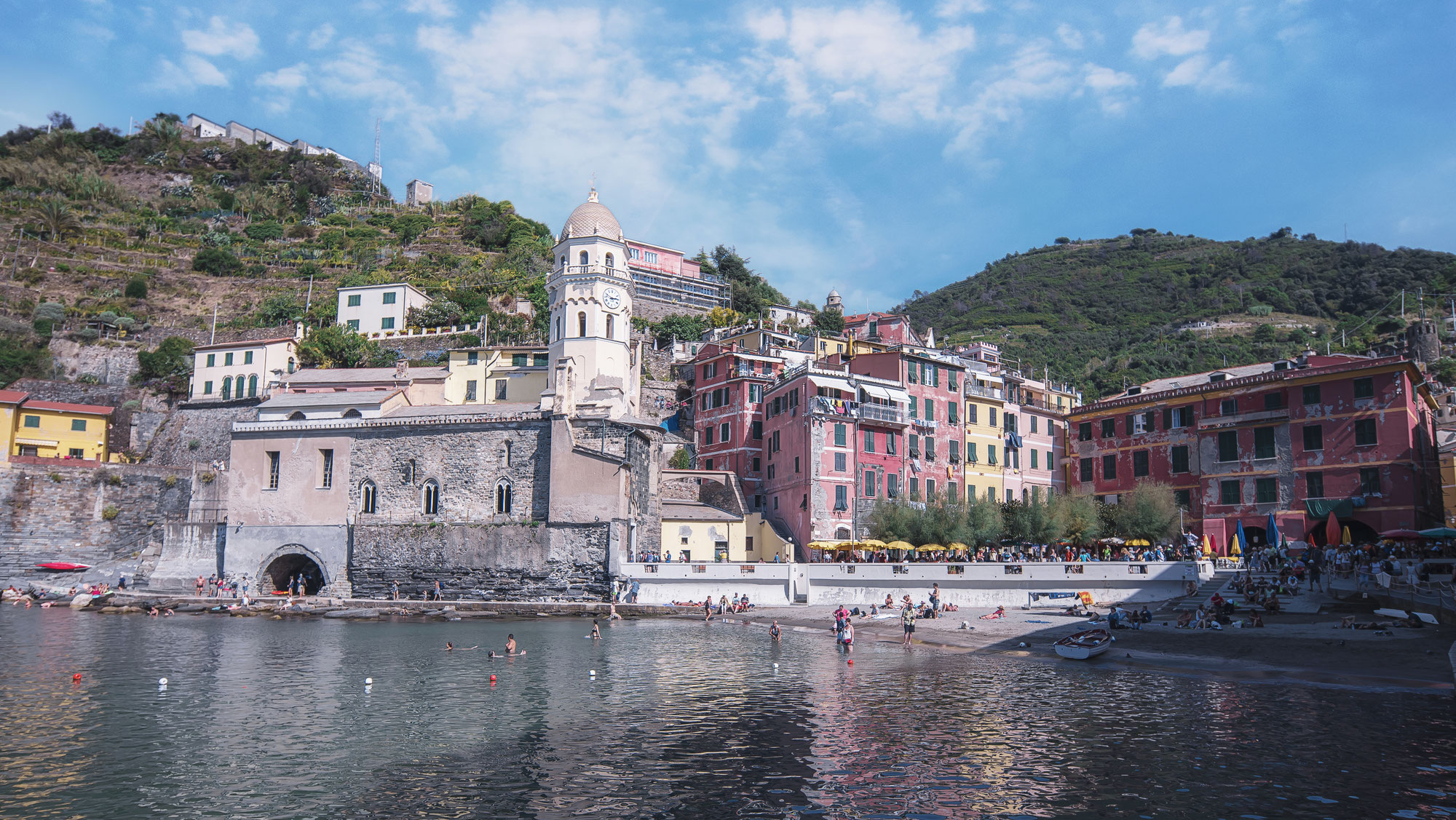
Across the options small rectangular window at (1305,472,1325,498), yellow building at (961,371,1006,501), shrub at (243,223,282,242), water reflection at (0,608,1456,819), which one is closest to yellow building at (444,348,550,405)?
yellow building at (961,371,1006,501)

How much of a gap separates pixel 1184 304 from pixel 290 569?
108 meters

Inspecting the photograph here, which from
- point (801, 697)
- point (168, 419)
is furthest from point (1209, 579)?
point (168, 419)

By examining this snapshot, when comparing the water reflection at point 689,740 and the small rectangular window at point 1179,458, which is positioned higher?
the small rectangular window at point 1179,458

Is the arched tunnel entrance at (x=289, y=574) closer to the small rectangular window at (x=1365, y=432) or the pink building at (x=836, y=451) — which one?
the pink building at (x=836, y=451)

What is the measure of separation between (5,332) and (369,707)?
68909mm

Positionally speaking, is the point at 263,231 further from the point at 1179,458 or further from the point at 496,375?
the point at 1179,458

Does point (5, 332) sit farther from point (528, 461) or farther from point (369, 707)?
point (369, 707)

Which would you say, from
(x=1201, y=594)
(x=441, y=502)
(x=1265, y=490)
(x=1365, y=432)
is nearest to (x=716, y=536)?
(x=441, y=502)

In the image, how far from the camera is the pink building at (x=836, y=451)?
160 feet

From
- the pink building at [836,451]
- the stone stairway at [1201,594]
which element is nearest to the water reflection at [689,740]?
the stone stairway at [1201,594]

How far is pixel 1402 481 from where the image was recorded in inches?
1564

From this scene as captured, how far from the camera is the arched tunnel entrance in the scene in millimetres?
48312

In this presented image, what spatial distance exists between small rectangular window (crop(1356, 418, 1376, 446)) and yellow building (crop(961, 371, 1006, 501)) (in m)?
18.9

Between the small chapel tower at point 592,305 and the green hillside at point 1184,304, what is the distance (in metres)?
51.4
